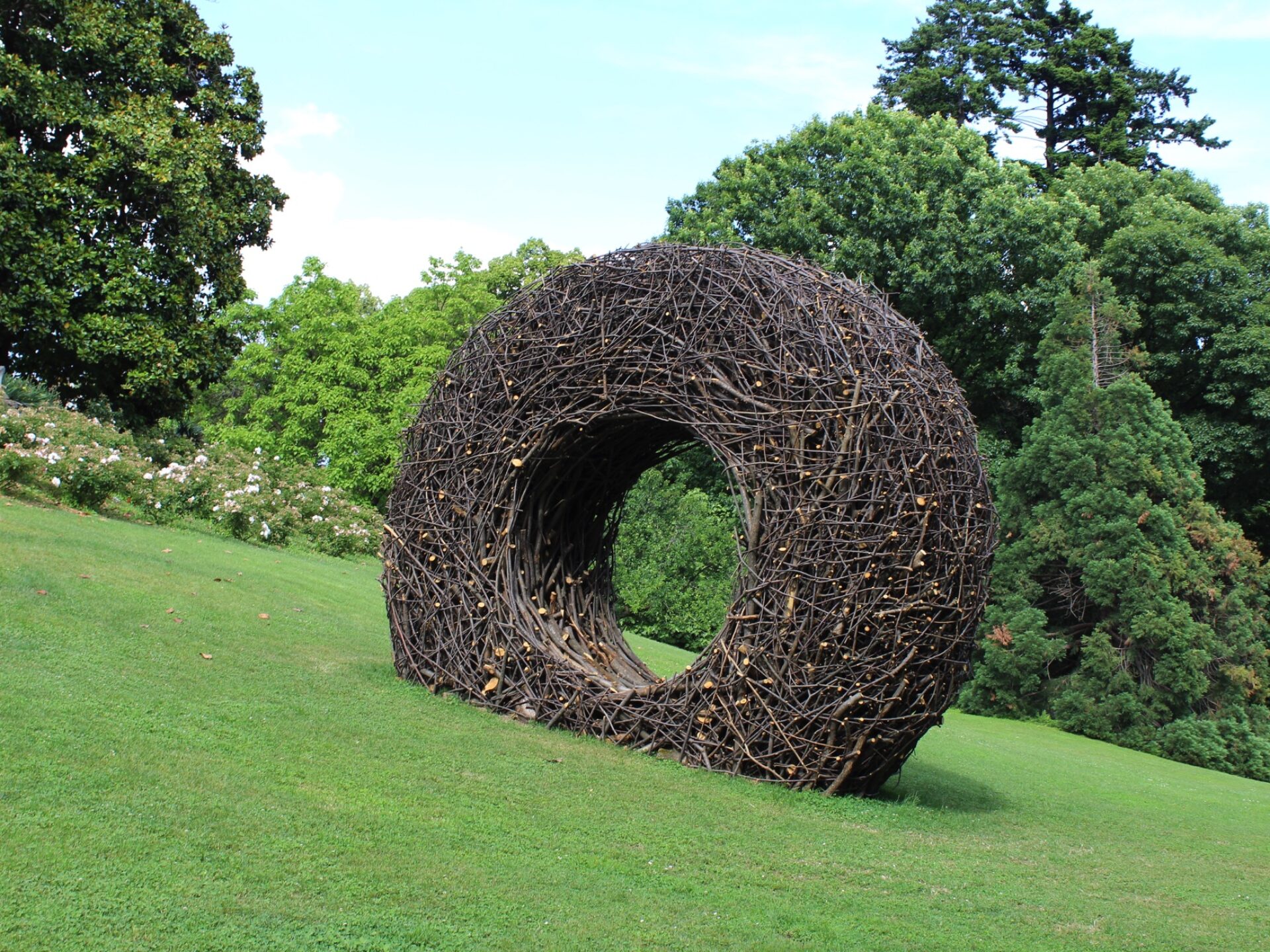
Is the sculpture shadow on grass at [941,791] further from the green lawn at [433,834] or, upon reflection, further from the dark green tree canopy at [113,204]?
the dark green tree canopy at [113,204]

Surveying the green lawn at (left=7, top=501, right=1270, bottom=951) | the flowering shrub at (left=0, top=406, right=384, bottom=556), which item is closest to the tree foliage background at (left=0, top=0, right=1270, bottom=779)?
the flowering shrub at (left=0, top=406, right=384, bottom=556)

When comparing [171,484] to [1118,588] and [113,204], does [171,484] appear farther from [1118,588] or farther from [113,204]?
[1118,588]

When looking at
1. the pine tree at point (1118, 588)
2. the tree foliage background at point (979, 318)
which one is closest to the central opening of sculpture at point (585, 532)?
the tree foliage background at point (979, 318)

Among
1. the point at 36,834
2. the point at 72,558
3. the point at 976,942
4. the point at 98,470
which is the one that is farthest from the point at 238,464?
the point at 976,942

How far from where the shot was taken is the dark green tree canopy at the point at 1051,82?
32750mm

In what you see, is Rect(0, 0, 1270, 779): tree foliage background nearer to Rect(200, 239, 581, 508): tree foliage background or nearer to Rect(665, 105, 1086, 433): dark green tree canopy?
Rect(665, 105, 1086, 433): dark green tree canopy

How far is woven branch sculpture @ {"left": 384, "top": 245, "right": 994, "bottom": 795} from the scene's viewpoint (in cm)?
698

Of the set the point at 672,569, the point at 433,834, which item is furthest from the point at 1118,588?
the point at 433,834

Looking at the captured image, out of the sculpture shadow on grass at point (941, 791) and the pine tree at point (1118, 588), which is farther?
the pine tree at point (1118, 588)

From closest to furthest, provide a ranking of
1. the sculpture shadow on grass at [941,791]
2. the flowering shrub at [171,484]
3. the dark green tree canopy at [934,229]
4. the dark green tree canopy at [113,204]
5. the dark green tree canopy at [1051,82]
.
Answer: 1. the sculpture shadow on grass at [941,791]
2. the flowering shrub at [171,484]
3. the dark green tree canopy at [113,204]
4. the dark green tree canopy at [934,229]
5. the dark green tree canopy at [1051,82]

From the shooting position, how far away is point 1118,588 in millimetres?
18875

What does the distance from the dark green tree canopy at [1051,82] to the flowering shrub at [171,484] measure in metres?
22.2

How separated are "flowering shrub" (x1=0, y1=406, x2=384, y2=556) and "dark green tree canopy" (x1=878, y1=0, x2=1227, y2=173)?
22.2 metres

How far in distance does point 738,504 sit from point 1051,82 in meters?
30.9
